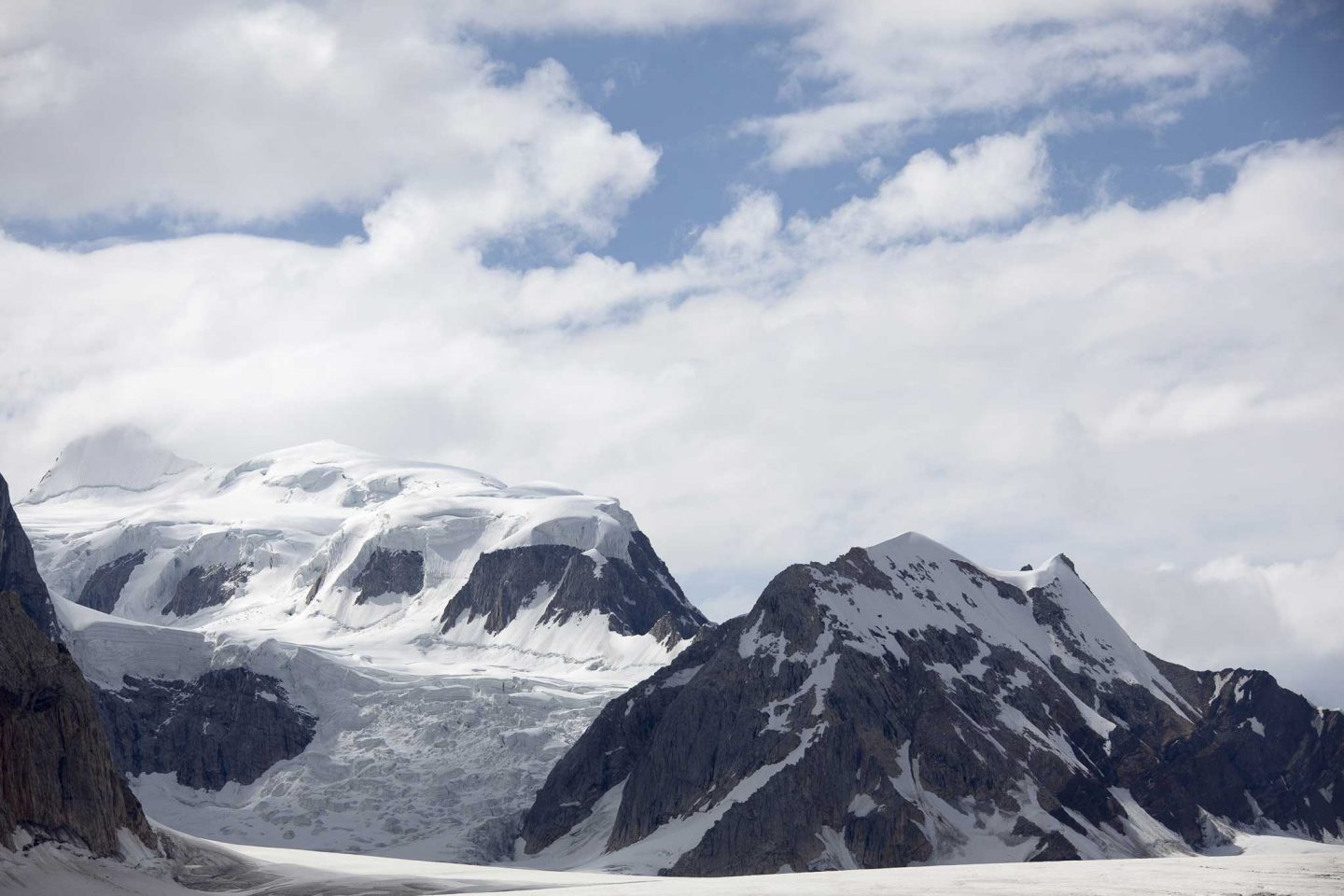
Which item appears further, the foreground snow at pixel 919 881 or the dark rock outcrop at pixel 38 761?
the dark rock outcrop at pixel 38 761

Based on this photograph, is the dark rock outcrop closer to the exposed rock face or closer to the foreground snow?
the exposed rock face

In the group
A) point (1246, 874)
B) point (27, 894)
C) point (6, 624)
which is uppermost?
point (6, 624)

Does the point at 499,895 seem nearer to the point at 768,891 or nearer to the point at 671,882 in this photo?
the point at 671,882

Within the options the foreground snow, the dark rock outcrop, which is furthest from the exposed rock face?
the foreground snow

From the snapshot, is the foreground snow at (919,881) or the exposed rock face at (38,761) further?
the exposed rock face at (38,761)

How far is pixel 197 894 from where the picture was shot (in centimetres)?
19400

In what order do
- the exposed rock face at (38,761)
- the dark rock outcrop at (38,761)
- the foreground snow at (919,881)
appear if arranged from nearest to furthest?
the foreground snow at (919,881) < the dark rock outcrop at (38,761) < the exposed rock face at (38,761)

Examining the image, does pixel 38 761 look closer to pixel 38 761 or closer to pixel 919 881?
pixel 38 761

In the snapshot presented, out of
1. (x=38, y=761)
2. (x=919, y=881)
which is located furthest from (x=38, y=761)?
(x=919, y=881)

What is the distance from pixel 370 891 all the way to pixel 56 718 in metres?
37.2

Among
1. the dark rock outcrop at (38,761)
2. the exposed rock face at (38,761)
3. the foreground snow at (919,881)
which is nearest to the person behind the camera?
the foreground snow at (919,881)

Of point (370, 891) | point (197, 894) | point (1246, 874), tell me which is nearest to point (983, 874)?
point (1246, 874)

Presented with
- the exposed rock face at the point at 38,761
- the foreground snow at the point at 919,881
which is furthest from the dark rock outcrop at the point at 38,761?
the foreground snow at the point at 919,881

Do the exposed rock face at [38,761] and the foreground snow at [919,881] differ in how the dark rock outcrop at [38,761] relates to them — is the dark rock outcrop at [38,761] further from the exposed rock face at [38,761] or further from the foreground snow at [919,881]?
the foreground snow at [919,881]
